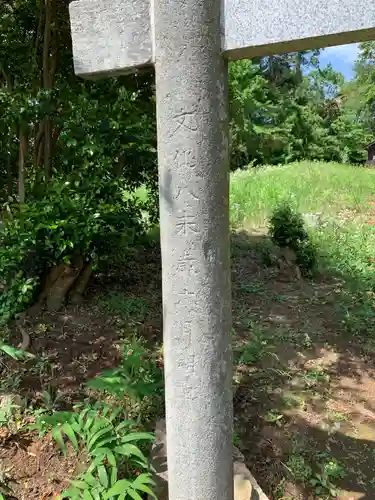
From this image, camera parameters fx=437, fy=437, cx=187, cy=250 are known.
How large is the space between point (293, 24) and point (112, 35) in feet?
2.10

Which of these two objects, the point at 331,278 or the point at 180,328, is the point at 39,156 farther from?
the point at 331,278

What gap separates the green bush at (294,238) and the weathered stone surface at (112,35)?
4516 millimetres

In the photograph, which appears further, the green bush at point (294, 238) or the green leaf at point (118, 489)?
the green bush at point (294, 238)

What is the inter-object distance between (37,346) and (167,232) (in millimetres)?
2287

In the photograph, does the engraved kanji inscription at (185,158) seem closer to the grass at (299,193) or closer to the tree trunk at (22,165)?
the tree trunk at (22,165)

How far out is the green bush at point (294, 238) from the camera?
5.74m

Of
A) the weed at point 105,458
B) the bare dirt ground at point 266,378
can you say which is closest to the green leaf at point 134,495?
the weed at point 105,458

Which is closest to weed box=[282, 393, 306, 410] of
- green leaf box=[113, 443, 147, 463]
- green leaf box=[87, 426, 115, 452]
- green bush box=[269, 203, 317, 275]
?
green leaf box=[113, 443, 147, 463]

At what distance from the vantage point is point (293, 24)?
1.40 meters

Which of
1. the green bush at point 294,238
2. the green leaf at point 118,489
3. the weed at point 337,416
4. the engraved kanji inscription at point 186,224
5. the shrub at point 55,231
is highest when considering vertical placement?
the engraved kanji inscription at point 186,224

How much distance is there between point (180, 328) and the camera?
167 centimetres

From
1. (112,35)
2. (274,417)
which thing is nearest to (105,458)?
(274,417)

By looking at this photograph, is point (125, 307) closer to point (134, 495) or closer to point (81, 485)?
point (81, 485)

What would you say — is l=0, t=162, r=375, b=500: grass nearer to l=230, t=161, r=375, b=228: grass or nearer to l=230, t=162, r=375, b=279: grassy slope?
l=230, t=162, r=375, b=279: grassy slope
